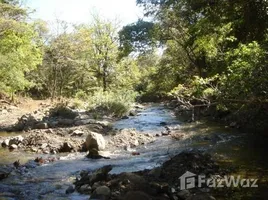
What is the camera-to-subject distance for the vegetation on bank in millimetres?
7680

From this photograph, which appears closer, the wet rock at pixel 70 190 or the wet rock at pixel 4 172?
the wet rock at pixel 70 190

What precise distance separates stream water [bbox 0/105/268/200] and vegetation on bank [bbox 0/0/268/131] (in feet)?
3.46

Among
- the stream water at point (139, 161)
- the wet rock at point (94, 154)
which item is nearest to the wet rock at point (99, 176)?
the stream water at point (139, 161)

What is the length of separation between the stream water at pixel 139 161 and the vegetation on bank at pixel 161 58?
41.5 inches

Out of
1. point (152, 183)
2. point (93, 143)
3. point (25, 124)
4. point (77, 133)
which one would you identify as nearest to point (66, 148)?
point (93, 143)

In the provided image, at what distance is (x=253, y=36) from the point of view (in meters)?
8.01

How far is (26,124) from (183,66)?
15922 millimetres

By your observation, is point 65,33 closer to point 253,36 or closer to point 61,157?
point 61,157

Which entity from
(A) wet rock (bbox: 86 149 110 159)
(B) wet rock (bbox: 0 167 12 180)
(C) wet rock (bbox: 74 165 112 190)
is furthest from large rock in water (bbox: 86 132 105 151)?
(C) wet rock (bbox: 74 165 112 190)

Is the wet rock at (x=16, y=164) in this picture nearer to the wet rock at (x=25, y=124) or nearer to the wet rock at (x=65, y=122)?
the wet rock at (x=25, y=124)

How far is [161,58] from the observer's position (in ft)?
104

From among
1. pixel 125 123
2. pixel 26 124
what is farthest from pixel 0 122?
pixel 125 123

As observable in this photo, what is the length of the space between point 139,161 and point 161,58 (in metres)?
22.4

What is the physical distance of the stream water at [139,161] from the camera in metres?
7.66
